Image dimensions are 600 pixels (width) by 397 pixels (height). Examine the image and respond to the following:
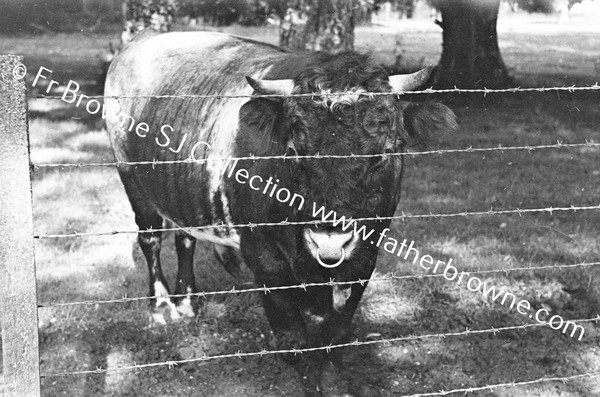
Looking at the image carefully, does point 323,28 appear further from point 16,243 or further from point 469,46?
point 16,243

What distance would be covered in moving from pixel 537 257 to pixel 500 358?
1.55 meters

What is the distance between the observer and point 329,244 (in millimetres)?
3225

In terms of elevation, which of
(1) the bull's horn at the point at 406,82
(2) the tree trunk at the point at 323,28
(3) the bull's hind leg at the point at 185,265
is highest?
(1) the bull's horn at the point at 406,82

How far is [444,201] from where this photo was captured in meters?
7.09

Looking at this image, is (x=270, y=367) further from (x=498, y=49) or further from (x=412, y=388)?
(x=498, y=49)

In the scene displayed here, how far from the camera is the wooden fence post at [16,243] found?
2277 millimetres

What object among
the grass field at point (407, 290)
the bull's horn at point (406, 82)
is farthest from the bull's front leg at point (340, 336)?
the bull's horn at point (406, 82)

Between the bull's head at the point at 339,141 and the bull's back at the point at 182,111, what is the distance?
621mm

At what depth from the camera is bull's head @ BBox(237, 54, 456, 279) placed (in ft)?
10.9

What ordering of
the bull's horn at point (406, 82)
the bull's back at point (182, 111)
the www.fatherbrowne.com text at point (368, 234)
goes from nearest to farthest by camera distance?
the www.fatherbrowne.com text at point (368, 234) < the bull's horn at point (406, 82) < the bull's back at point (182, 111)

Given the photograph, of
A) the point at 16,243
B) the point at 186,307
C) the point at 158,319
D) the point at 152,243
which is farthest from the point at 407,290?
the point at 16,243

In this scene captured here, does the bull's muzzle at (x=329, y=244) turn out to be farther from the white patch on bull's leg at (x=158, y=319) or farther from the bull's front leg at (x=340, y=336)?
the white patch on bull's leg at (x=158, y=319)

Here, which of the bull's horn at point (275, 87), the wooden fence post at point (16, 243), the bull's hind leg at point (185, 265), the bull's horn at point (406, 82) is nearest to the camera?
the wooden fence post at point (16, 243)

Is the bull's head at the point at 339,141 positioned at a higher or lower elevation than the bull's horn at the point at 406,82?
lower
